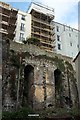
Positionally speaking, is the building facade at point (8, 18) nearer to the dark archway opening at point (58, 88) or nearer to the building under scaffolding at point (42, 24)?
the building under scaffolding at point (42, 24)

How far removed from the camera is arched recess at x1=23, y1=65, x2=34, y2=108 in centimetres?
2076

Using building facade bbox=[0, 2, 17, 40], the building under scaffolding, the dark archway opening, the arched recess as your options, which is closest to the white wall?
the building under scaffolding

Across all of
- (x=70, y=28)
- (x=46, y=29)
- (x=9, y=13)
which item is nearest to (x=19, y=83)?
(x=9, y=13)

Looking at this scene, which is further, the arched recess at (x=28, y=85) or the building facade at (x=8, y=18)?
the building facade at (x=8, y=18)

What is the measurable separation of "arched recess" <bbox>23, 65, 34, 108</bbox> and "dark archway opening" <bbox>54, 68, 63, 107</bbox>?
2.84 m

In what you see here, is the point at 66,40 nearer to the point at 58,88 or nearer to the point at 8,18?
the point at 8,18

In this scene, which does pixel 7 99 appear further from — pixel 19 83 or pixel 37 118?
pixel 37 118

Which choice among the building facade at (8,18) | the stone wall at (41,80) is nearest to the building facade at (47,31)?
the building facade at (8,18)

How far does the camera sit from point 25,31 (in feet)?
135

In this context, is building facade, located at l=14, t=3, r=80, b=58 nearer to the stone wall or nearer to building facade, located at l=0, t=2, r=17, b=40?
building facade, located at l=0, t=2, r=17, b=40

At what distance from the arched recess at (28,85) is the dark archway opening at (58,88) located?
284 cm

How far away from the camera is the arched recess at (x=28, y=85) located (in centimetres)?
2076

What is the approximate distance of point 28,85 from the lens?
2180 cm

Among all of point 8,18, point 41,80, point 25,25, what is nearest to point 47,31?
point 25,25
